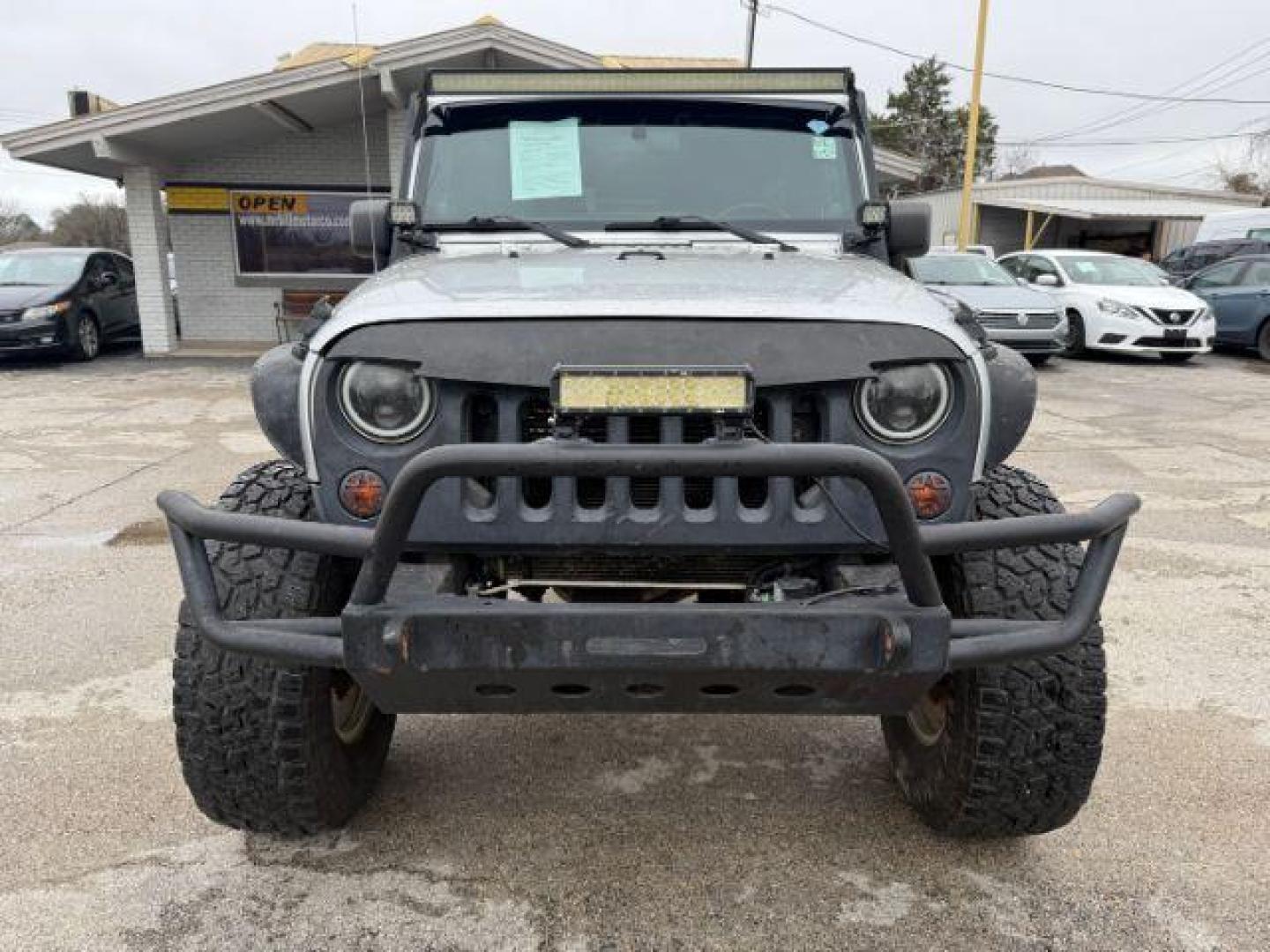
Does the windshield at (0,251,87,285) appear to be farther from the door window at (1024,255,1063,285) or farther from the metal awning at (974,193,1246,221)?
the metal awning at (974,193,1246,221)

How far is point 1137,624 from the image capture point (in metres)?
4.24

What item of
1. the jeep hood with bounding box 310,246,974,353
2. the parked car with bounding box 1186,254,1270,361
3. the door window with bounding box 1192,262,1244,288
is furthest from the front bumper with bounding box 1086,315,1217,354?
the jeep hood with bounding box 310,246,974,353

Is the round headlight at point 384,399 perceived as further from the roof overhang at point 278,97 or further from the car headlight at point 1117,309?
the car headlight at point 1117,309

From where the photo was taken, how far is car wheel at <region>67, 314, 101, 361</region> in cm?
1401

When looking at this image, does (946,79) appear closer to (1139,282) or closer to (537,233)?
(1139,282)

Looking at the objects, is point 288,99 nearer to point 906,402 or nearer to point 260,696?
point 260,696

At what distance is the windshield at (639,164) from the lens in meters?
3.31

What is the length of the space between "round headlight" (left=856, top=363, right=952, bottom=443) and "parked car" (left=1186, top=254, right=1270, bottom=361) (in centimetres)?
1542

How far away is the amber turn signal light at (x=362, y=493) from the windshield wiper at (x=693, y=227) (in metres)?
1.47

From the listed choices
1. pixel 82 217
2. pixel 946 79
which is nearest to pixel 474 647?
pixel 82 217

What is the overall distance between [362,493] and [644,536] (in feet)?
2.02

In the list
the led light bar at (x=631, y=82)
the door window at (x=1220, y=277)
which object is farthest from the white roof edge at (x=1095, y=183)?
the led light bar at (x=631, y=82)

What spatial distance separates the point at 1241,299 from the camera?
14.9 m

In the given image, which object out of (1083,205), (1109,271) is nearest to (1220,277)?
(1109,271)
